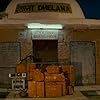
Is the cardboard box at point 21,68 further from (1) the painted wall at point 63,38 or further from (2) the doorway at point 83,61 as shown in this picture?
(2) the doorway at point 83,61

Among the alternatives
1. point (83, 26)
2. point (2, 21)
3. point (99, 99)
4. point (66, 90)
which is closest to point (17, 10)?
point (2, 21)

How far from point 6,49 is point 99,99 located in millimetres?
7335

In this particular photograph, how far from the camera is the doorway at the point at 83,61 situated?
906 inches

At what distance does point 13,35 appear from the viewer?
22.7 m

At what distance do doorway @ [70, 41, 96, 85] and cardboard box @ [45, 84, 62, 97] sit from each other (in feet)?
16.1

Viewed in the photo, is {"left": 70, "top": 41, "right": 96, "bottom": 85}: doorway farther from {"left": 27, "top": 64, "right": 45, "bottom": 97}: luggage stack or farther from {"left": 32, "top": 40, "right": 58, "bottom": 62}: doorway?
{"left": 27, "top": 64, "right": 45, "bottom": 97}: luggage stack

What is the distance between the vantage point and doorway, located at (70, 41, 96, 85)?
23000mm

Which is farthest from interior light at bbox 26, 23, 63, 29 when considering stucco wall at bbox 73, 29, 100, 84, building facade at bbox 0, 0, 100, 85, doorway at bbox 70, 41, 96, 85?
doorway at bbox 70, 41, 96, 85

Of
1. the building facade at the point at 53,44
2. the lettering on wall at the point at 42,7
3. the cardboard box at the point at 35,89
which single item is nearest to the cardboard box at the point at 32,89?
the cardboard box at the point at 35,89

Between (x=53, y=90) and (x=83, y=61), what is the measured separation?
5478 mm

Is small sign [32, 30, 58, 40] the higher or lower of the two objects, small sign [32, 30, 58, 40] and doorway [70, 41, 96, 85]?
the higher

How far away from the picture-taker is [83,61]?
23.1 m

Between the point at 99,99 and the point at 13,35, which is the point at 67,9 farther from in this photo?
the point at 99,99

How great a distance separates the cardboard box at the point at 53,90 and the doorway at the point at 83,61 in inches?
194
